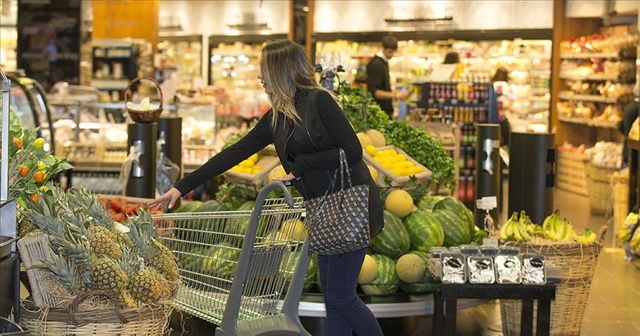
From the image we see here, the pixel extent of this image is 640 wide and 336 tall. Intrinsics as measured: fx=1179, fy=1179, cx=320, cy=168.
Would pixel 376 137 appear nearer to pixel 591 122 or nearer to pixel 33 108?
pixel 33 108

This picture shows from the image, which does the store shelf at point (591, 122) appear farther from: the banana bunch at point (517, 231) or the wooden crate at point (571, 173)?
the banana bunch at point (517, 231)

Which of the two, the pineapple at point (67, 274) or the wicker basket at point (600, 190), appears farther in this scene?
the wicker basket at point (600, 190)

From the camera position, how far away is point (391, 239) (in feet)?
20.9

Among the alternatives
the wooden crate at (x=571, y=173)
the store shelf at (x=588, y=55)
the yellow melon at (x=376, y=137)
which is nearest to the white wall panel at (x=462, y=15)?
the store shelf at (x=588, y=55)

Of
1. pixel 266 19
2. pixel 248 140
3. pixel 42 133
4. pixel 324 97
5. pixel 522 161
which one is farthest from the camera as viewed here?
pixel 266 19

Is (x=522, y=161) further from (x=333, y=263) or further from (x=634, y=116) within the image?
(x=634, y=116)

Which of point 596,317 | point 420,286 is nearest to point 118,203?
point 420,286

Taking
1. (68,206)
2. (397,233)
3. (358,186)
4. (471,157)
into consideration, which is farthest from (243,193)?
(471,157)

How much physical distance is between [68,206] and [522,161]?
4190 millimetres

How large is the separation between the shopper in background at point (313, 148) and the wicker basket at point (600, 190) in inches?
343

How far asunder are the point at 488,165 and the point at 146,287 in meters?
6.16

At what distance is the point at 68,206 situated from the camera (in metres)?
4.25

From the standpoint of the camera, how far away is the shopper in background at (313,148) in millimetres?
4801

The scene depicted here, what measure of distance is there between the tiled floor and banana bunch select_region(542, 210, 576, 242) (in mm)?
671
